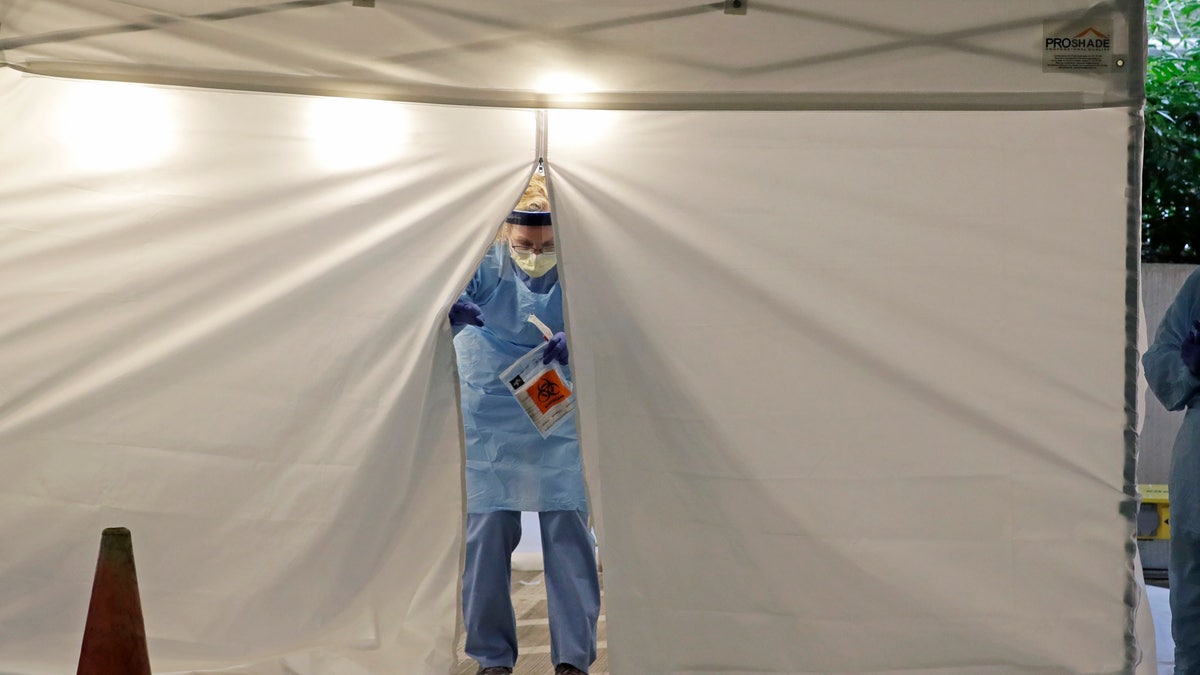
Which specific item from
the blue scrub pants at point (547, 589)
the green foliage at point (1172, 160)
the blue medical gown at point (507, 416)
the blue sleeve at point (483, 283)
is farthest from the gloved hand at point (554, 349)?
the green foliage at point (1172, 160)

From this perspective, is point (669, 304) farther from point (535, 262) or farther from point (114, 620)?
point (114, 620)

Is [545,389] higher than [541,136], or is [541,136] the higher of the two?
[541,136]

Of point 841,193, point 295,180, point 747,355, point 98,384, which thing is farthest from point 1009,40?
point 98,384

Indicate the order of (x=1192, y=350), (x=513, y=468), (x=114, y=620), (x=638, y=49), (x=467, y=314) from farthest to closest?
(x=513, y=468) < (x=467, y=314) < (x=1192, y=350) < (x=638, y=49) < (x=114, y=620)

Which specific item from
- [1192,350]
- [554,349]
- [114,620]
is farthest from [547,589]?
[1192,350]

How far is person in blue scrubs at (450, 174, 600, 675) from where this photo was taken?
319cm

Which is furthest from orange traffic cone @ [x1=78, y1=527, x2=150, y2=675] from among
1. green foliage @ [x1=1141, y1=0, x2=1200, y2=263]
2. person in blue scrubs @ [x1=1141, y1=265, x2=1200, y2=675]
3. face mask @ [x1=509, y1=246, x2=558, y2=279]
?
green foliage @ [x1=1141, y1=0, x2=1200, y2=263]

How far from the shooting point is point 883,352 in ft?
8.48

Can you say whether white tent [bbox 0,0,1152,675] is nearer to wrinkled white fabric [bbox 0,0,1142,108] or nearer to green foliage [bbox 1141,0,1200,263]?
wrinkled white fabric [bbox 0,0,1142,108]

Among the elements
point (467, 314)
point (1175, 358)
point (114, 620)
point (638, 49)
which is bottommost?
point (114, 620)

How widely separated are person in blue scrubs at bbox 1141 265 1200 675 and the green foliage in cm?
403

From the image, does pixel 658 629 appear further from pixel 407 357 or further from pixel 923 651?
pixel 407 357

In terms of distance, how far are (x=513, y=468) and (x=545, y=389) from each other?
0.26 meters

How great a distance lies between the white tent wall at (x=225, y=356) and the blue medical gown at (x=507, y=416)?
0.66 meters
